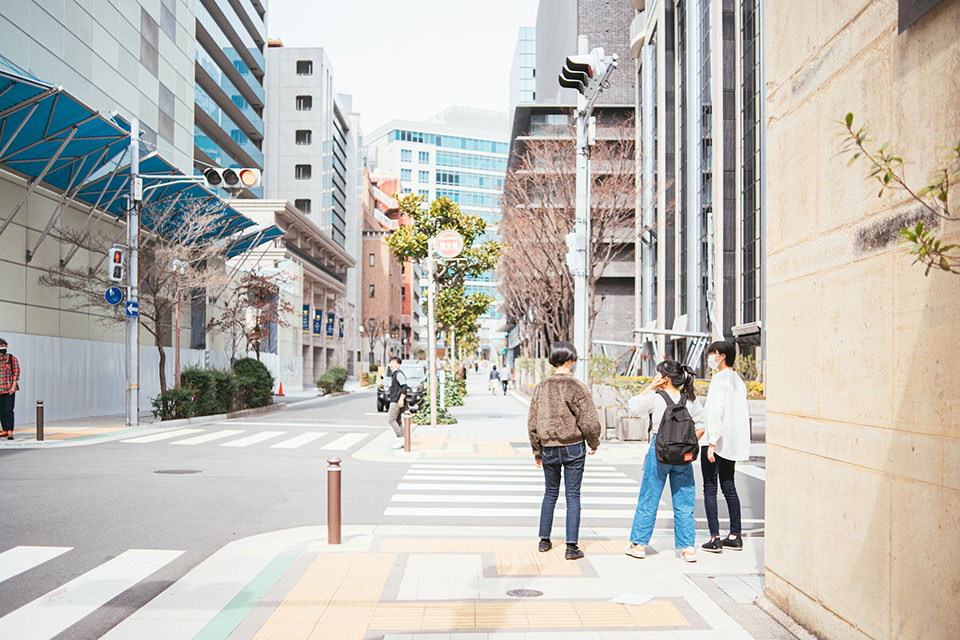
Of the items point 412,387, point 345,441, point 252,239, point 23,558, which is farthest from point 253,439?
point 252,239

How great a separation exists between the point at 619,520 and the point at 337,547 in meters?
3.57

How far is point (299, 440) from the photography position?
18.9m

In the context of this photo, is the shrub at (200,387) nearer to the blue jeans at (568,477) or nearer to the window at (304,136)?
the blue jeans at (568,477)

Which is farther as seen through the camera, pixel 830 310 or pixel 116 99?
pixel 116 99

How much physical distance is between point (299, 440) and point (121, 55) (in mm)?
20021

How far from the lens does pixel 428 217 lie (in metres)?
27.6

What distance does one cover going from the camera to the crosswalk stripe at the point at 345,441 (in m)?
17.4

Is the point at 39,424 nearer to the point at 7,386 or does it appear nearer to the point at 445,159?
the point at 7,386

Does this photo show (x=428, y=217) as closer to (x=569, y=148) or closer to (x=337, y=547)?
(x=569, y=148)

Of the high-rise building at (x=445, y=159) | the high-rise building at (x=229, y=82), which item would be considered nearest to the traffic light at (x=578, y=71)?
the high-rise building at (x=229, y=82)

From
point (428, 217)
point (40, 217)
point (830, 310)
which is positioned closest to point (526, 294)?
point (428, 217)

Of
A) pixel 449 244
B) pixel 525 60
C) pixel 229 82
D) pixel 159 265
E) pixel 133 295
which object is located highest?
pixel 525 60

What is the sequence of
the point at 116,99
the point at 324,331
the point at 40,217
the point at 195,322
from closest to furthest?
the point at 40,217 → the point at 116,99 → the point at 195,322 → the point at 324,331

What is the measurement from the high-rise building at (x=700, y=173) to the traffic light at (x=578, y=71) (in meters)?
15.5
